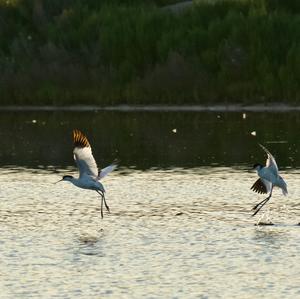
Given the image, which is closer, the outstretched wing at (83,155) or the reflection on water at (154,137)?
the outstretched wing at (83,155)

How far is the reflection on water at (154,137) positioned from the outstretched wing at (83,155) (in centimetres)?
740

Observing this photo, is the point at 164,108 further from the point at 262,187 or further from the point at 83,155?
the point at 83,155

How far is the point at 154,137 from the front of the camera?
33.2 m

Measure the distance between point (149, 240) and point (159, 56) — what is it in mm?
27013

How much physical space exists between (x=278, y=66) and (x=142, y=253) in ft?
84.3

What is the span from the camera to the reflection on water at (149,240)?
569 inches

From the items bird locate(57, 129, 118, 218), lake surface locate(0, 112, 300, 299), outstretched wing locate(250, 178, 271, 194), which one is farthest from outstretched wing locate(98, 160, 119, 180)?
outstretched wing locate(250, 178, 271, 194)

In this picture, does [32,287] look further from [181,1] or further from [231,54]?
[181,1]

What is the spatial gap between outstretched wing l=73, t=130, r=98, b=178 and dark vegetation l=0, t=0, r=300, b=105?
69.3 ft

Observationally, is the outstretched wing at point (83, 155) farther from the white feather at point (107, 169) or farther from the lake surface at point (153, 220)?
the lake surface at point (153, 220)

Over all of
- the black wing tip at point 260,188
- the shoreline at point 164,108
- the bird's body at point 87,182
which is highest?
the bird's body at point 87,182

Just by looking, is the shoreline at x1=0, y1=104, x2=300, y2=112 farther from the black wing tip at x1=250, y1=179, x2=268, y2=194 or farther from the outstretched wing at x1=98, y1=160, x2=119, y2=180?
the outstretched wing at x1=98, y1=160, x2=119, y2=180

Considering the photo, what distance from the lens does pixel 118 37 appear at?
148 ft

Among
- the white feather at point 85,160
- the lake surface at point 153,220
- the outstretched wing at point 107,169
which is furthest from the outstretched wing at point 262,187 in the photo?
the white feather at point 85,160
